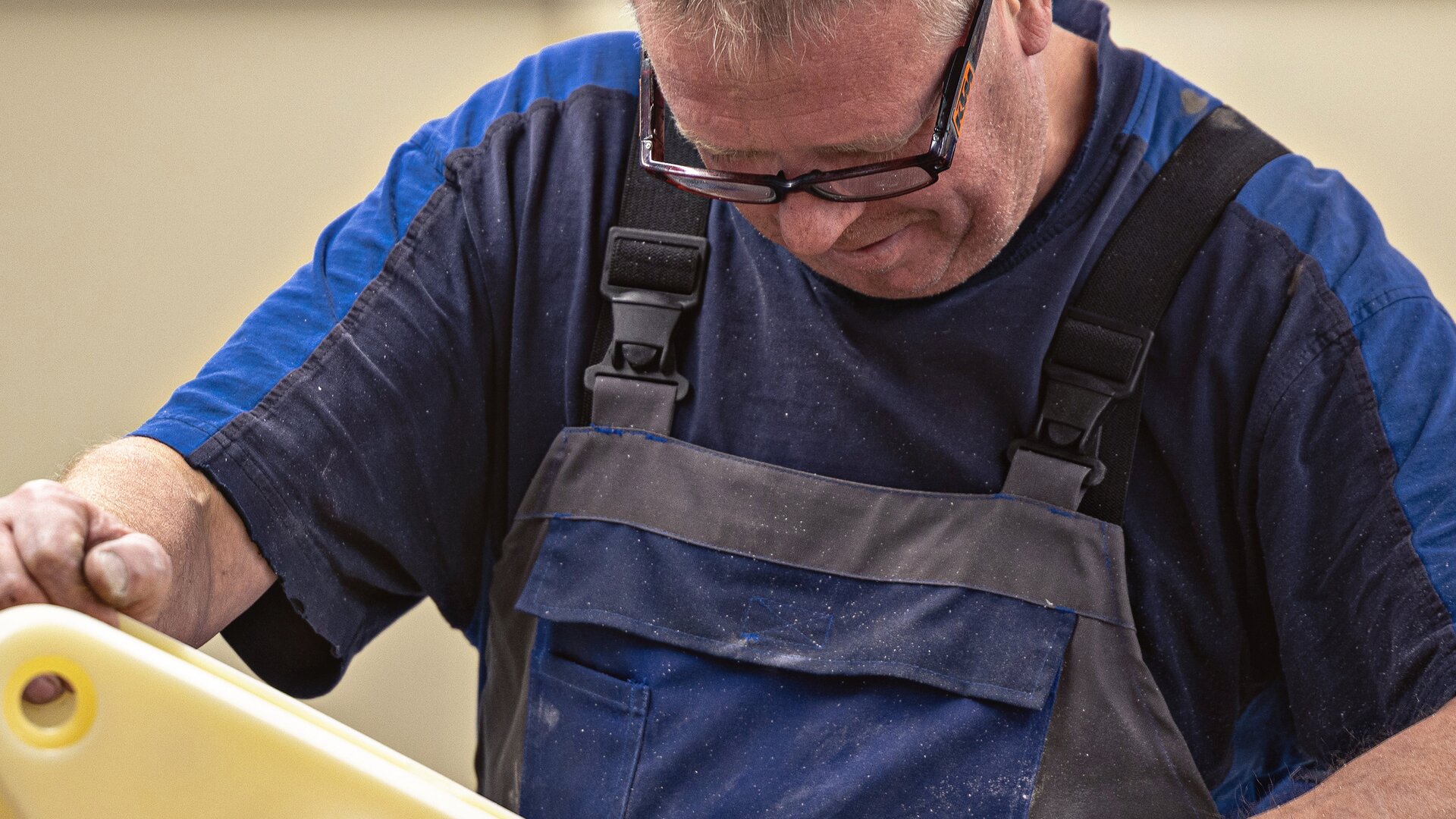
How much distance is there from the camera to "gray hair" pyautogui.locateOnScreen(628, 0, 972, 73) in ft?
1.85

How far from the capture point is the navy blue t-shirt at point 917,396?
2.16ft

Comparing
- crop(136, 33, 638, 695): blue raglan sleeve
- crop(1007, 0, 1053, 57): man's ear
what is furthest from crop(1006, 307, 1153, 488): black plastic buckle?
crop(136, 33, 638, 695): blue raglan sleeve

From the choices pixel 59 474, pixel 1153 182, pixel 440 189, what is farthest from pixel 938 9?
pixel 59 474

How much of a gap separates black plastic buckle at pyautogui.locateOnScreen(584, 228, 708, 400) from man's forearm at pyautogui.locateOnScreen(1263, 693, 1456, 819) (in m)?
0.41

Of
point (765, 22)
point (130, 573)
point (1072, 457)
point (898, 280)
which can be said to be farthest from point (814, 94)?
A: point (130, 573)

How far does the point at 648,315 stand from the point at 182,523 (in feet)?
0.94

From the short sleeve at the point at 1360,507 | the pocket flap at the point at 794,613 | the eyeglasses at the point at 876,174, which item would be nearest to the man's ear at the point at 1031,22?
the eyeglasses at the point at 876,174

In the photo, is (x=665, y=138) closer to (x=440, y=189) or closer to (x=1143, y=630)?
(x=440, y=189)

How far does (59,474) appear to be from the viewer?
0.64 m

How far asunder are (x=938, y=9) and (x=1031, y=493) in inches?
10.8

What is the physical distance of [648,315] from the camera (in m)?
0.77

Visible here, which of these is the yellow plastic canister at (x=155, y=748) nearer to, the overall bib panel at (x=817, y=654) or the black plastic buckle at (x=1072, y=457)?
the overall bib panel at (x=817, y=654)

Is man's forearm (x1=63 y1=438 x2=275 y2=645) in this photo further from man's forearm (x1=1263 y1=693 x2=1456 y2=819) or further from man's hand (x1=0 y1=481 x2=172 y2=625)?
man's forearm (x1=1263 y1=693 x2=1456 y2=819)

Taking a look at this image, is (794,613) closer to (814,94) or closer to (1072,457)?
(1072,457)
